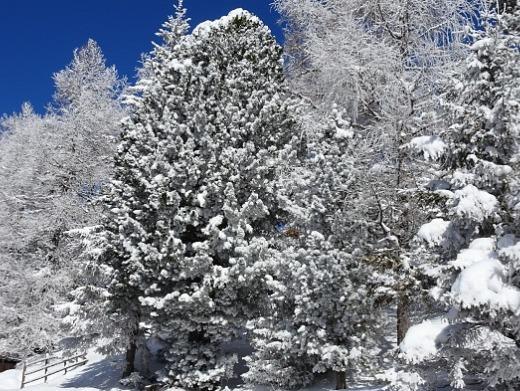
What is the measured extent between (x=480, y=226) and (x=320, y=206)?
4824mm

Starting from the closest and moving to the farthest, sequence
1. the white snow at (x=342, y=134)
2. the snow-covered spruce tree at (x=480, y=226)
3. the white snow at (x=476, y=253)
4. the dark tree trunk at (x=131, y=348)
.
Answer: the snow-covered spruce tree at (x=480, y=226) → the white snow at (x=476, y=253) → the white snow at (x=342, y=134) → the dark tree trunk at (x=131, y=348)

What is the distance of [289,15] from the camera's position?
18.3m

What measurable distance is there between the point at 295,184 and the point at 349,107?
320 cm

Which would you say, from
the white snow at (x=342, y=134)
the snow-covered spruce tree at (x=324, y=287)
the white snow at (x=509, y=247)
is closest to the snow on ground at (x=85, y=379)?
the snow-covered spruce tree at (x=324, y=287)

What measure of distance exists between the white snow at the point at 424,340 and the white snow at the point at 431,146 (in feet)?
9.16

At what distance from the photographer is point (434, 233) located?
28.1 feet

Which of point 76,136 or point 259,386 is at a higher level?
point 76,136

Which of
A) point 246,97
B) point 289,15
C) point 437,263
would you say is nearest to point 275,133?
point 246,97

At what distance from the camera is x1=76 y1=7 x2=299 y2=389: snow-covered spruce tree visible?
1473 centimetres

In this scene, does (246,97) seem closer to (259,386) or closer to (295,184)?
(295,184)

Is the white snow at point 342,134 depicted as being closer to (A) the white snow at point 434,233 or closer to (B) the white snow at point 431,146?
(B) the white snow at point 431,146

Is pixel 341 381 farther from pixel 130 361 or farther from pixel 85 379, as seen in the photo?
pixel 85 379

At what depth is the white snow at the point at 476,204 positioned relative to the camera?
7922 millimetres

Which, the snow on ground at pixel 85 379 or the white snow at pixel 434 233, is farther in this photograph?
the snow on ground at pixel 85 379
